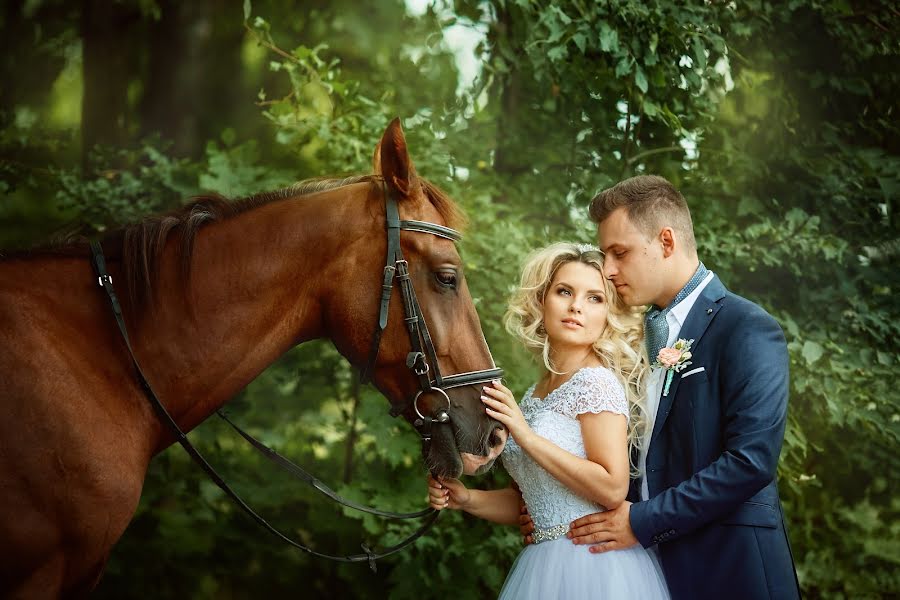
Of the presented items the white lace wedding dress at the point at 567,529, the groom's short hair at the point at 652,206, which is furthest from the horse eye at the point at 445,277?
the groom's short hair at the point at 652,206

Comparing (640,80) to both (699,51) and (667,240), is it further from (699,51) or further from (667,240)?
(667,240)

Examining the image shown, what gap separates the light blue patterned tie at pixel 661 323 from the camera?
2443 mm

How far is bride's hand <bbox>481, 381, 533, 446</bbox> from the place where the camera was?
2205mm

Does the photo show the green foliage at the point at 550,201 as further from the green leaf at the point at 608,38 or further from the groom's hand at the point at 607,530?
Result: the groom's hand at the point at 607,530

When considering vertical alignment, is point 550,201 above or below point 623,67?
below

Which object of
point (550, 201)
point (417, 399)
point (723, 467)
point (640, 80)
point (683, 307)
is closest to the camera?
point (723, 467)

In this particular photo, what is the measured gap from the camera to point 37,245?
2.17 metres

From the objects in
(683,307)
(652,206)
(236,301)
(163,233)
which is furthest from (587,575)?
(163,233)

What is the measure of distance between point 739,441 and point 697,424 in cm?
16

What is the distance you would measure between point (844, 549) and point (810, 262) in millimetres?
1827

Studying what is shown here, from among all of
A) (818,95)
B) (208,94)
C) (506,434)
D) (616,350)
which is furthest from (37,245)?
(818,95)

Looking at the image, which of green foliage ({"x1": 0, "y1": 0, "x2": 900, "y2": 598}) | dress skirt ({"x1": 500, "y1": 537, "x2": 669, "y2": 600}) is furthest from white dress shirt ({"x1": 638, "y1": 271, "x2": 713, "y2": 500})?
green foliage ({"x1": 0, "y1": 0, "x2": 900, "y2": 598})

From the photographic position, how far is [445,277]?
2271 millimetres

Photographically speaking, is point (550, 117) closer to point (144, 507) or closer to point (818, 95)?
point (818, 95)
